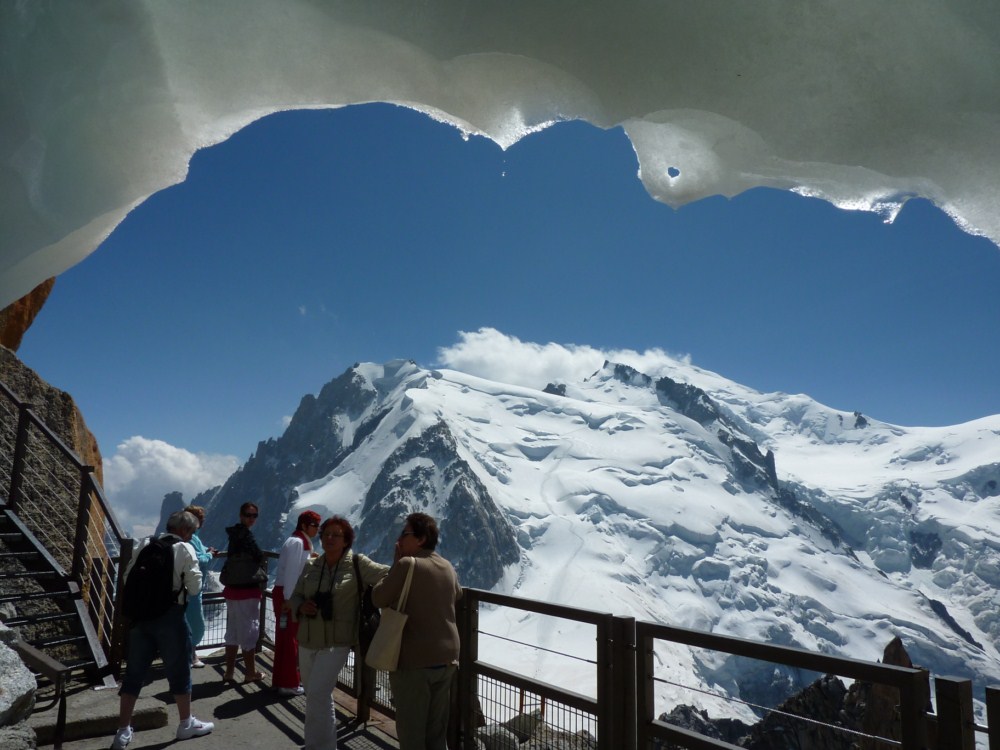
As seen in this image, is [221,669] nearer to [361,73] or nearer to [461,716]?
[461,716]

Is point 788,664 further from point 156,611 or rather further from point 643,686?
point 156,611

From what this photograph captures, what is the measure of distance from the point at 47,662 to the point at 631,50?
4801mm

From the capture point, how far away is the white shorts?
24.0 ft

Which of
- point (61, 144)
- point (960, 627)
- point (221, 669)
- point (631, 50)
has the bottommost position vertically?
point (960, 627)

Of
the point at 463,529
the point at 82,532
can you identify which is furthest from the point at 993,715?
the point at 463,529

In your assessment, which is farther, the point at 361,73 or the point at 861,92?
the point at 361,73

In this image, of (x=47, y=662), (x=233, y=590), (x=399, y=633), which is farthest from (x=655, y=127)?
(x=233, y=590)

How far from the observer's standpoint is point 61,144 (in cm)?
237

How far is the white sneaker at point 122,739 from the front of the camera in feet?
17.0

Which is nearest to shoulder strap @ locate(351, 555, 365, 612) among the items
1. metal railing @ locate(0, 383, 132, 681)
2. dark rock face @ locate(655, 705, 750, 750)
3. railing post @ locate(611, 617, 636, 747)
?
railing post @ locate(611, 617, 636, 747)

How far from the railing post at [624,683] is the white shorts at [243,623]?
15.4 ft

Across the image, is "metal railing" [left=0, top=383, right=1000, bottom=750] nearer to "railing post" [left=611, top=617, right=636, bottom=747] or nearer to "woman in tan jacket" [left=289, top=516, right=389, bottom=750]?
"railing post" [left=611, top=617, right=636, bottom=747]

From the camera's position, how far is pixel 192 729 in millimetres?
5539

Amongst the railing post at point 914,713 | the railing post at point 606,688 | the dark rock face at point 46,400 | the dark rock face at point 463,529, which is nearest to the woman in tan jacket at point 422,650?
the railing post at point 606,688
